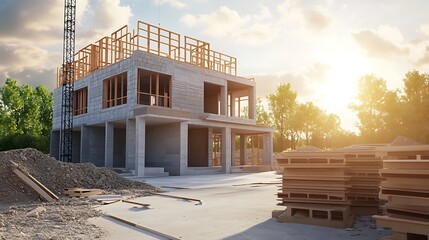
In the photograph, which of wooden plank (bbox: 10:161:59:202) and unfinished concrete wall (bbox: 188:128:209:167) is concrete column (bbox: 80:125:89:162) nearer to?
unfinished concrete wall (bbox: 188:128:209:167)

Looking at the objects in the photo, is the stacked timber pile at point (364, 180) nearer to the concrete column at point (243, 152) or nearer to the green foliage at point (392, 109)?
the concrete column at point (243, 152)

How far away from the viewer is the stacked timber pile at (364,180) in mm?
8109

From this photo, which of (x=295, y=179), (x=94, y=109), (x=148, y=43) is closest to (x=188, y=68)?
(x=148, y=43)

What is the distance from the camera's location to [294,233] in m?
6.25

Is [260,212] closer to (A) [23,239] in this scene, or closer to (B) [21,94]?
(A) [23,239]

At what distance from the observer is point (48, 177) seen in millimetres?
13172

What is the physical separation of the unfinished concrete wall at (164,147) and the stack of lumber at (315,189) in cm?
1754

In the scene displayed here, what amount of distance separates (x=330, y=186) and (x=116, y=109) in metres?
21.7

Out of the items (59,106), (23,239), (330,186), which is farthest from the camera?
→ (59,106)

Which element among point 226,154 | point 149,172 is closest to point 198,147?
point 226,154

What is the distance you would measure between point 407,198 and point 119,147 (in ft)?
94.9

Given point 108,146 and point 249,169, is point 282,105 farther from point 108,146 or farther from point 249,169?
point 108,146

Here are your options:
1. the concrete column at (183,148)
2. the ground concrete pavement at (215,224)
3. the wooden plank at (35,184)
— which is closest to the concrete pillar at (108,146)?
the concrete column at (183,148)

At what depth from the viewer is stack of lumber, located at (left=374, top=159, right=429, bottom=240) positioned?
4969 millimetres
